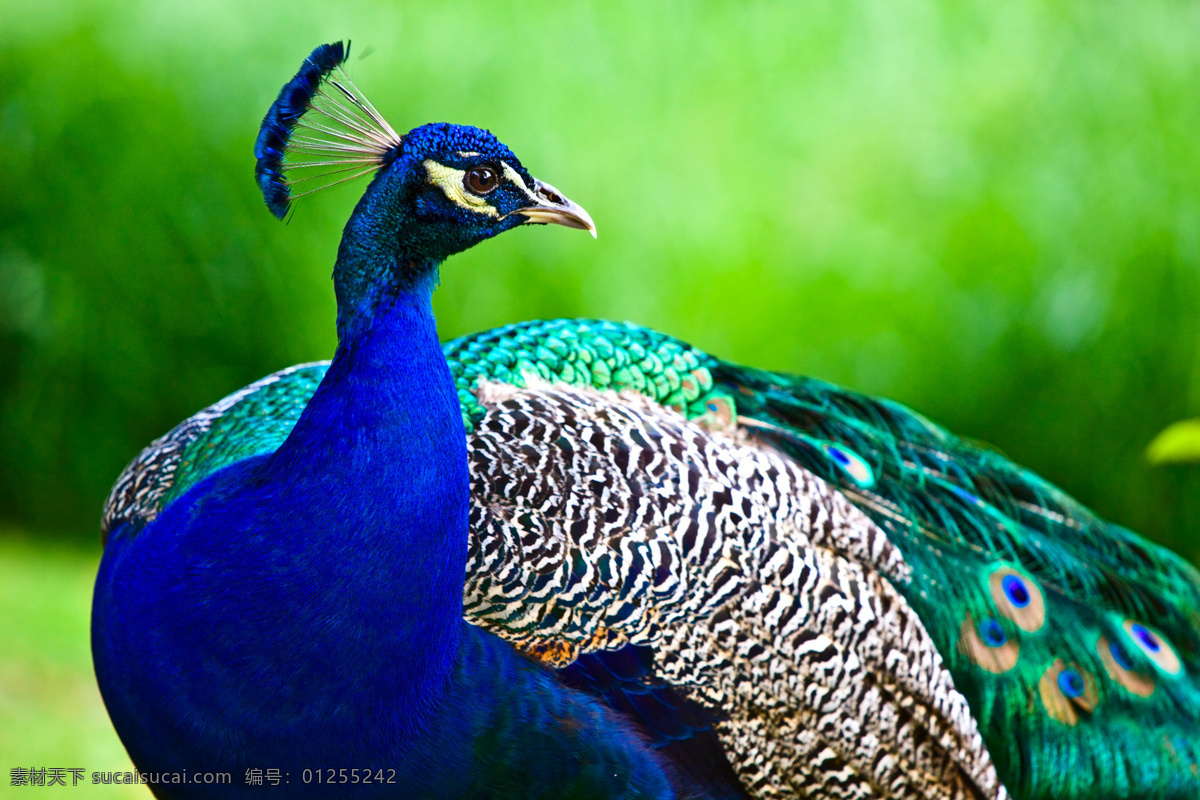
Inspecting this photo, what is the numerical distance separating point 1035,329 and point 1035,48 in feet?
3.39

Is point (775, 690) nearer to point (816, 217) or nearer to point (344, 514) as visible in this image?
point (344, 514)

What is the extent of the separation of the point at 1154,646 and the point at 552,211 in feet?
5.08

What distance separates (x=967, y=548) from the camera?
6.96ft

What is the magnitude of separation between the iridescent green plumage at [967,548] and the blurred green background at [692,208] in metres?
1.69

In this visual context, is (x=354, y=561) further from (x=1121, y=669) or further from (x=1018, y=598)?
(x=1121, y=669)

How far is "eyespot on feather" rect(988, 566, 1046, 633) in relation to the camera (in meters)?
2.10

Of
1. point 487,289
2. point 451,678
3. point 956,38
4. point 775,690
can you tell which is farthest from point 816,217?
point 451,678

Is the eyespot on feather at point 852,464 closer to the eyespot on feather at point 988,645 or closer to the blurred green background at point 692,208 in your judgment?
the eyespot on feather at point 988,645

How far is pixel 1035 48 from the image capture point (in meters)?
4.04

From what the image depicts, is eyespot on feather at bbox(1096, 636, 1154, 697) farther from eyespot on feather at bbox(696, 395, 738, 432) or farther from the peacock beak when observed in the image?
the peacock beak

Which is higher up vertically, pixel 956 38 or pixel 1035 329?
pixel 956 38

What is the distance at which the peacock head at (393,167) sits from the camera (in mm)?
1564

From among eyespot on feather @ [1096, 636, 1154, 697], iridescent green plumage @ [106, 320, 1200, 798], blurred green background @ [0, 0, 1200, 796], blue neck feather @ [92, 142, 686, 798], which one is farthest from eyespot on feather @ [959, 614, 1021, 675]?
blurred green background @ [0, 0, 1200, 796]

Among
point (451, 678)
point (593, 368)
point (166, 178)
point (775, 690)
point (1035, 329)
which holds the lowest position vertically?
point (451, 678)
